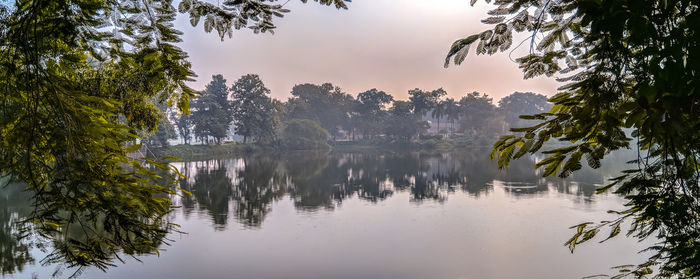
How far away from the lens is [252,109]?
51625 mm

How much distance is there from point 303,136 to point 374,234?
48.8 metres

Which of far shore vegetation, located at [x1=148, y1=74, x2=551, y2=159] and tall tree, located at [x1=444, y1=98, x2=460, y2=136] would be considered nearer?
far shore vegetation, located at [x1=148, y1=74, x2=551, y2=159]

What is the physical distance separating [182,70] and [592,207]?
17.4 metres

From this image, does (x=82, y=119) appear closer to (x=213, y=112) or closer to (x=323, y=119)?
(x=213, y=112)

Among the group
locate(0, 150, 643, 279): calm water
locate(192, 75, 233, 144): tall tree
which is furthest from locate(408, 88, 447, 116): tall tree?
locate(0, 150, 643, 279): calm water

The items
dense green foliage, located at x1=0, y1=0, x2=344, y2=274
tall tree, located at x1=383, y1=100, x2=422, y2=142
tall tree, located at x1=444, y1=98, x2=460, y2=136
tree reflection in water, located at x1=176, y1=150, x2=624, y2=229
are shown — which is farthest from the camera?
tall tree, located at x1=444, y1=98, x2=460, y2=136

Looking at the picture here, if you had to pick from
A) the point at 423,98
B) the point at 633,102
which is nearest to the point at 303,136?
the point at 423,98

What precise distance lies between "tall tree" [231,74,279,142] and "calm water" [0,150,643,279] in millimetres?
30905

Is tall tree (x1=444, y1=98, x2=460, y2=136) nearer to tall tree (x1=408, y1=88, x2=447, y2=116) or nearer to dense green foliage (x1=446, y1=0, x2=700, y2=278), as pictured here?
tall tree (x1=408, y1=88, x2=447, y2=116)

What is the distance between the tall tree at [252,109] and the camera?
5162cm

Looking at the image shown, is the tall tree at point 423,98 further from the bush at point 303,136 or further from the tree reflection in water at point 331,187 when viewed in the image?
the tree reflection in water at point 331,187

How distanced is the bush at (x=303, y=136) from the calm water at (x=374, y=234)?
3748 centimetres

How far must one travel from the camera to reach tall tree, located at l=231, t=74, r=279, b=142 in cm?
5162

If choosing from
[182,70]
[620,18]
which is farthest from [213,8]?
[620,18]
